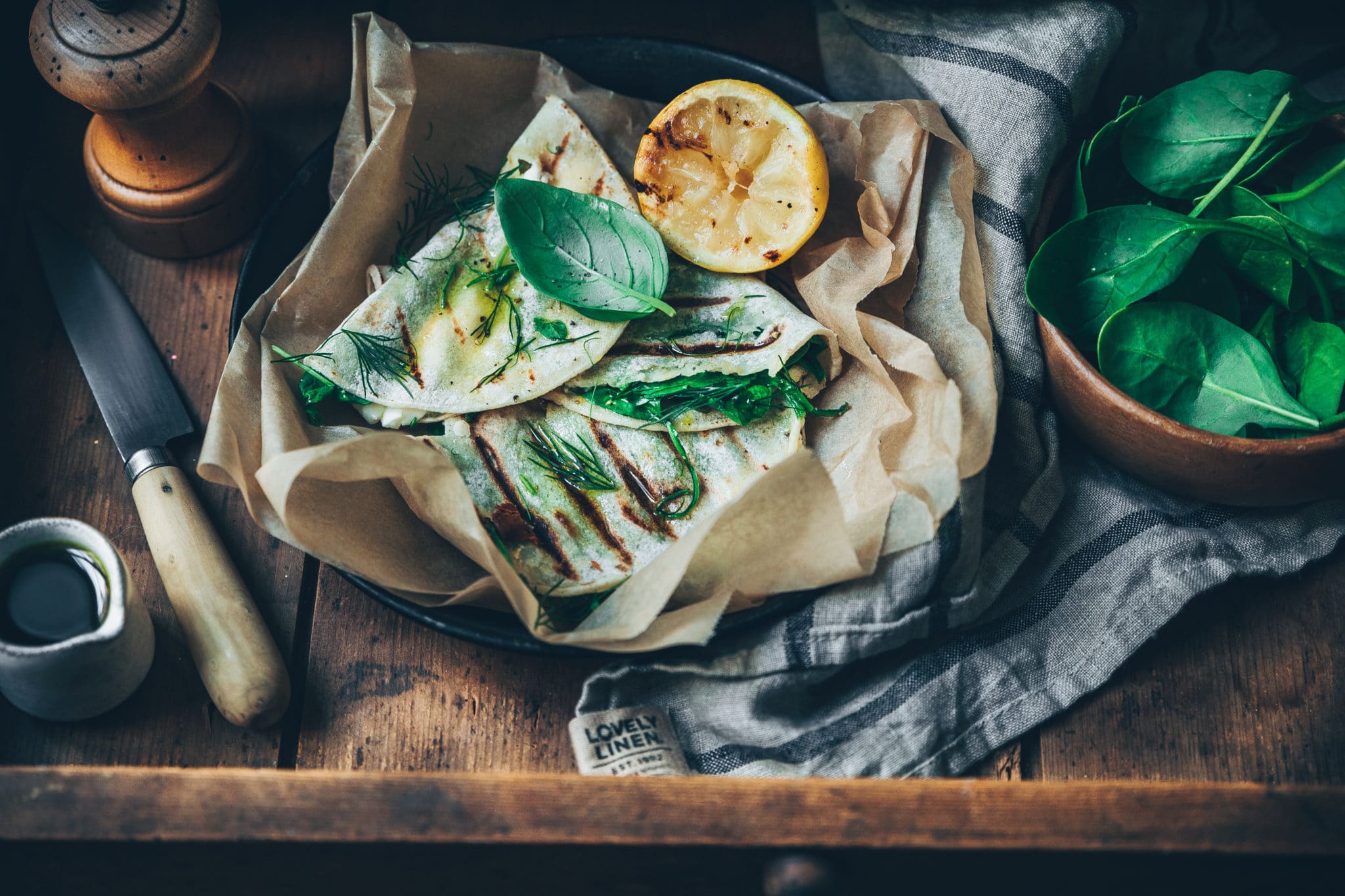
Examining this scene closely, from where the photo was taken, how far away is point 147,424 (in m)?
1.57

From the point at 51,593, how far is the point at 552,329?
29.5 inches

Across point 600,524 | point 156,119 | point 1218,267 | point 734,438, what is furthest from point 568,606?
point 1218,267

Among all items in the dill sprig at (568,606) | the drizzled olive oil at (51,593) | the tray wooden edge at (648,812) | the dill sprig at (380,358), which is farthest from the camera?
the dill sprig at (380,358)

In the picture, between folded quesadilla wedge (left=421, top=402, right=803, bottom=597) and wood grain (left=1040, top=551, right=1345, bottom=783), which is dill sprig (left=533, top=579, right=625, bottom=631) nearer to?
folded quesadilla wedge (left=421, top=402, right=803, bottom=597)

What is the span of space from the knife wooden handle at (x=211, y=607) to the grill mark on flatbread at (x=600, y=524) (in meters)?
0.46

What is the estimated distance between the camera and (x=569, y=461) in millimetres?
1548

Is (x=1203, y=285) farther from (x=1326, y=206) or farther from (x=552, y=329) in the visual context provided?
(x=552, y=329)

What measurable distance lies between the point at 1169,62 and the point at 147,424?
1727 mm

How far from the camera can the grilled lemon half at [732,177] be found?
157cm

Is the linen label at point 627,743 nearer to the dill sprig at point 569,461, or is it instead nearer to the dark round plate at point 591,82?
the dark round plate at point 591,82

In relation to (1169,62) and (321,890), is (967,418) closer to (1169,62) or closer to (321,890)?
(1169,62)

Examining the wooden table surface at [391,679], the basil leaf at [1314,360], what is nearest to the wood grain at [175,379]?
the wooden table surface at [391,679]

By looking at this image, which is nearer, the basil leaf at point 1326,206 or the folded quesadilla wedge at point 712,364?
the basil leaf at point 1326,206

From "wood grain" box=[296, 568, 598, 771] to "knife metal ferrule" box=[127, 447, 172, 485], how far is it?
0.31 meters
